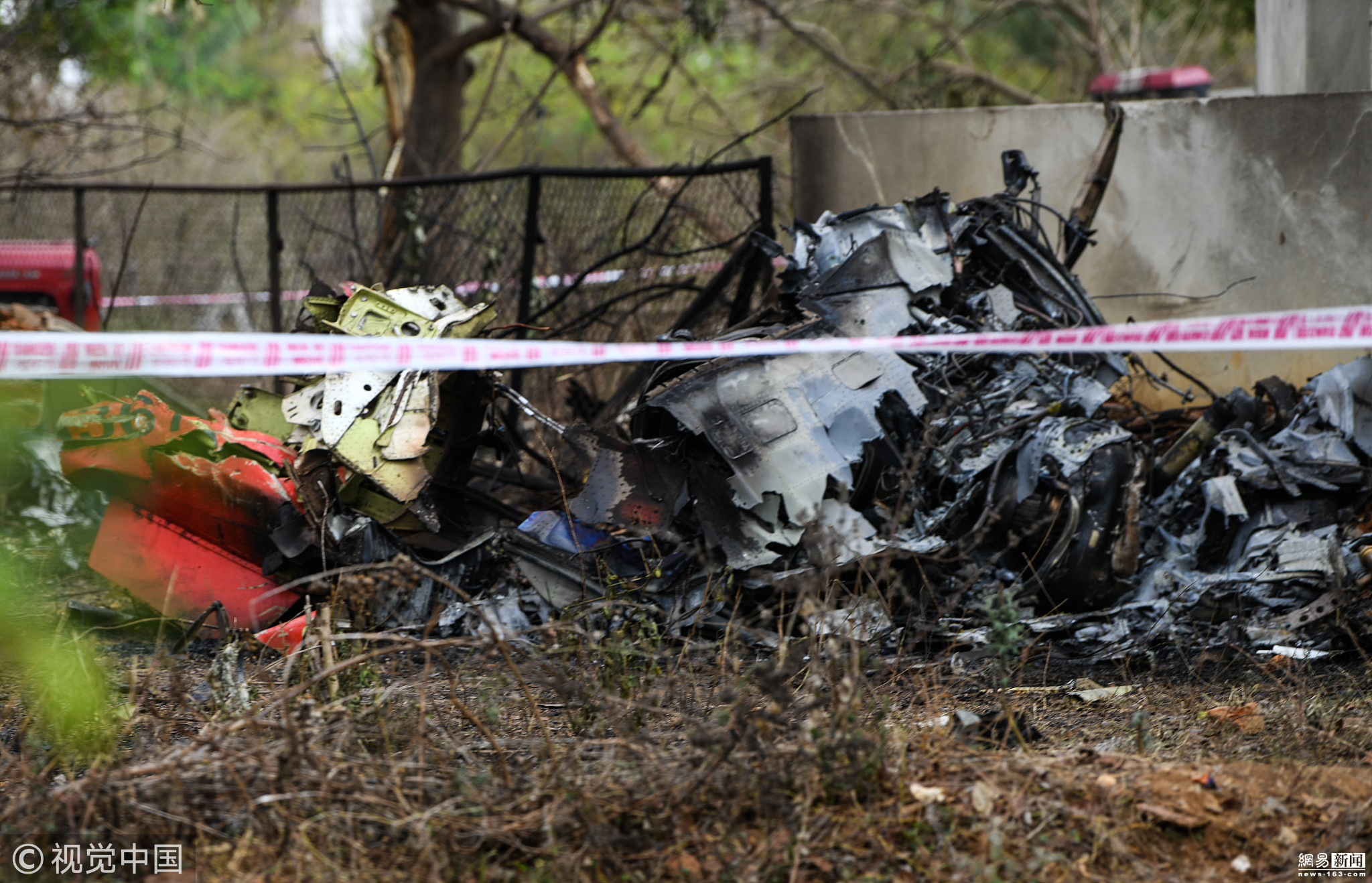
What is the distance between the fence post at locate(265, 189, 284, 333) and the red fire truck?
175 centimetres

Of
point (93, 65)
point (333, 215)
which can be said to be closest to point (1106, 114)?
point (333, 215)

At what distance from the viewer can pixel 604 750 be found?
2.79 meters

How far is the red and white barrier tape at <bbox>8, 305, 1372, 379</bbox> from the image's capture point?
3252mm

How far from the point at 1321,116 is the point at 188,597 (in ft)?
20.4

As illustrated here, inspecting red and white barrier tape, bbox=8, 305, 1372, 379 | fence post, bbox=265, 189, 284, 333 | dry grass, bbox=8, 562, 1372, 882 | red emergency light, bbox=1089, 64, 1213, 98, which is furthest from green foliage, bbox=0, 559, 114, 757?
red emergency light, bbox=1089, 64, 1213, 98

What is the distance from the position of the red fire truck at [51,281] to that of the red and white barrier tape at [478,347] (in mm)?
4991

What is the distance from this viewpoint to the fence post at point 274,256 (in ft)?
23.7

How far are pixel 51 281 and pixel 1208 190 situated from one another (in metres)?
8.24

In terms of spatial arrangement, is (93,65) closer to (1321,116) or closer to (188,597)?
(188,597)

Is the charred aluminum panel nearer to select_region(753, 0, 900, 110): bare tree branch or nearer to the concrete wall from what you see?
the concrete wall

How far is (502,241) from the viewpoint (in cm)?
662

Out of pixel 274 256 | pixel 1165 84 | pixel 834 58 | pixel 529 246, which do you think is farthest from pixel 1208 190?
pixel 834 58

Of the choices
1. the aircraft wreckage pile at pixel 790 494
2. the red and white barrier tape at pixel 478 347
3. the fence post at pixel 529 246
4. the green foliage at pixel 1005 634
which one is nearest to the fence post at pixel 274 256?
the fence post at pixel 529 246

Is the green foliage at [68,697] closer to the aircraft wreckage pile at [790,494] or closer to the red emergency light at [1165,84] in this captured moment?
the aircraft wreckage pile at [790,494]
